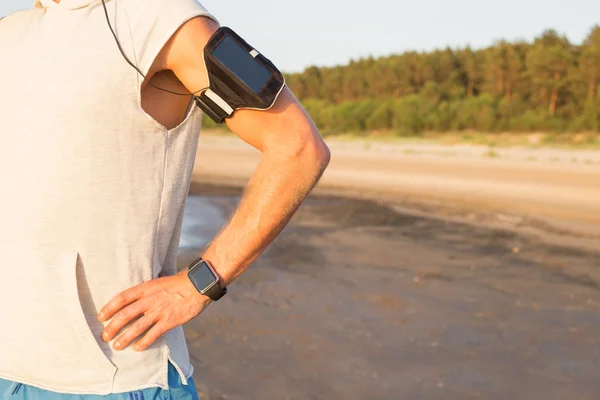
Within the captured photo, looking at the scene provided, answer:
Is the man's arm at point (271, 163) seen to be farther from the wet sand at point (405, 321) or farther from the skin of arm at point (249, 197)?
the wet sand at point (405, 321)

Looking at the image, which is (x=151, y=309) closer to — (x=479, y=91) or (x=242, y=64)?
(x=242, y=64)

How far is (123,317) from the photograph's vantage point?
1446 mm

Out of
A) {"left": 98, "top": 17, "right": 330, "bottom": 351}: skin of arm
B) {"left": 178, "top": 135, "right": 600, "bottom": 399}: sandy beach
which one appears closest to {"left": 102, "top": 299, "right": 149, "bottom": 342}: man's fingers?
{"left": 98, "top": 17, "right": 330, "bottom": 351}: skin of arm

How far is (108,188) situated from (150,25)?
12.1 inches

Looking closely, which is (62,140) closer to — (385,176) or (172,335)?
(172,335)

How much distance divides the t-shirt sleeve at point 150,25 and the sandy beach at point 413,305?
3.10 meters

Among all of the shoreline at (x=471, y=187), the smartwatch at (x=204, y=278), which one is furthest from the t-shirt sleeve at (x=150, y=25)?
the shoreline at (x=471, y=187)

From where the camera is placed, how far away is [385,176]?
1722 cm

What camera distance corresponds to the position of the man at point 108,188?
4.39 ft

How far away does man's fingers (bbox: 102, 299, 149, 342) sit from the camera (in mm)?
1448

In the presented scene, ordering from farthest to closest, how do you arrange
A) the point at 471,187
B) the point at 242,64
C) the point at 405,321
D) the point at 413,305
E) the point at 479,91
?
the point at 479,91
the point at 471,187
the point at 413,305
the point at 405,321
the point at 242,64

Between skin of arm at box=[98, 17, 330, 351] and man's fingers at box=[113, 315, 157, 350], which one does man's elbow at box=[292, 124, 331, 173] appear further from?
man's fingers at box=[113, 315, 157, 350]

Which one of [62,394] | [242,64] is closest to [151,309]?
[62,394]

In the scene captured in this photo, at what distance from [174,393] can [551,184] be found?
14.0 meters
